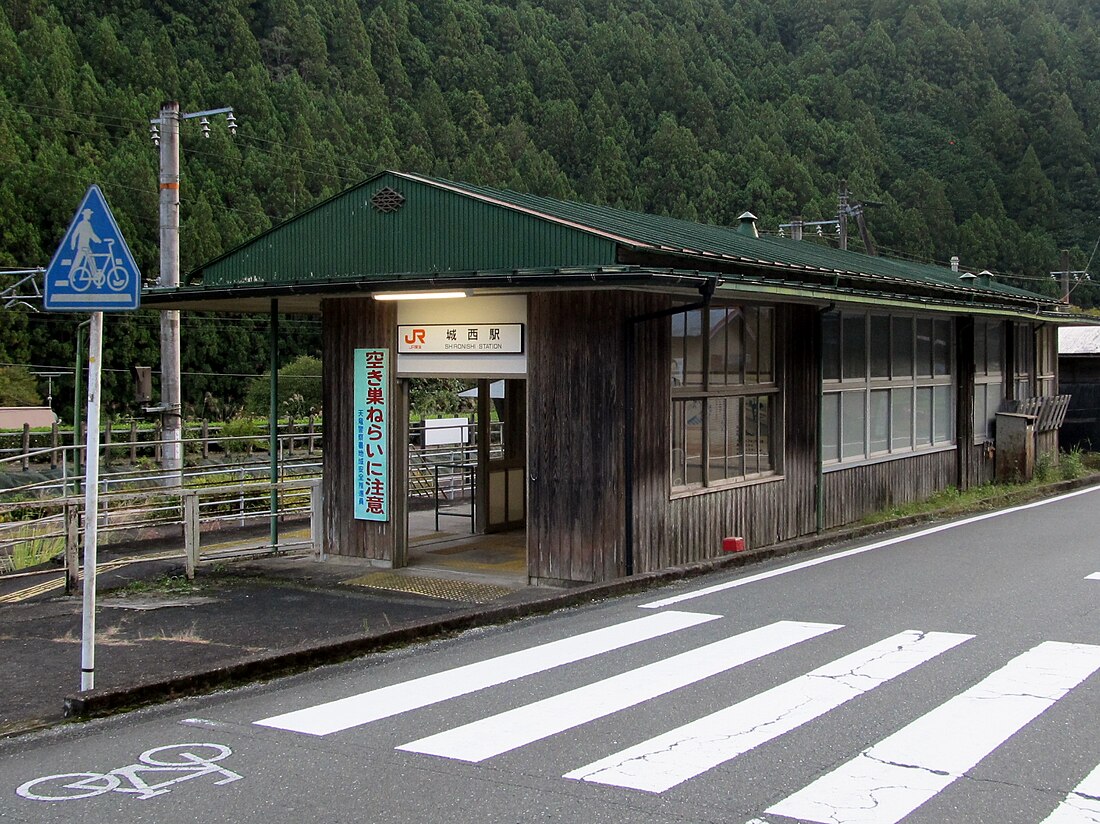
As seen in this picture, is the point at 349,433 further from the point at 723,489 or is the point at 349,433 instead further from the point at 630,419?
the point at 723,489

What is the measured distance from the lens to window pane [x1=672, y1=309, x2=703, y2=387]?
12.2 m

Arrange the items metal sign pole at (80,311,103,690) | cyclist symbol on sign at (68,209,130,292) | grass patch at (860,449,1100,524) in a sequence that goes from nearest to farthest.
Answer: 1. metal sign pole at (80,311,103,690)
2. cyclist symbol on sign at (68,209,130,292)
3. grass patch at (860,449,1100,524)

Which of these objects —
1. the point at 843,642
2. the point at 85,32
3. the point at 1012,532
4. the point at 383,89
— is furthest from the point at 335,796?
the point at 383,89

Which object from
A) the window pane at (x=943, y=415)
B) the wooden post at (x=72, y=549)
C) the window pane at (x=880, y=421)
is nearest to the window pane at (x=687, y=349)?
the window pane at (x=880, y=421)

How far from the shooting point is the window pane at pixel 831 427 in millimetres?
15609

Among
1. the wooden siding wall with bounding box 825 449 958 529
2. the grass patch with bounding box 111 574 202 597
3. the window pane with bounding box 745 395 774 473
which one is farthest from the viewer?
the wooden siding wall with bounding box 825 449 958 529

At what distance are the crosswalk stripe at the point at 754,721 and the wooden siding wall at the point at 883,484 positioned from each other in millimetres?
7370

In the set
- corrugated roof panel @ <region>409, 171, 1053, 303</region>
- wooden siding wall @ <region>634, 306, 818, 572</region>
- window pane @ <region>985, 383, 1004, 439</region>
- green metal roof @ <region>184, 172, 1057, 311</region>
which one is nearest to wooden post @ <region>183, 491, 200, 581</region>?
green metal roof @ <region>184, 172, 1057, 311</region>

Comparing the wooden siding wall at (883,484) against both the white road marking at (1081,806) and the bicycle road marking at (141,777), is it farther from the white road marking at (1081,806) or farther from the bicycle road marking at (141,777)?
the bicycle road marking at (141,777)

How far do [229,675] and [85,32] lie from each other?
270ft

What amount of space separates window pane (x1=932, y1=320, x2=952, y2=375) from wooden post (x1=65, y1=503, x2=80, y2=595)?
14.3 m

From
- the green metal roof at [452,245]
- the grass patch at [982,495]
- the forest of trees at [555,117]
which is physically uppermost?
the forest of trees at [555,117]

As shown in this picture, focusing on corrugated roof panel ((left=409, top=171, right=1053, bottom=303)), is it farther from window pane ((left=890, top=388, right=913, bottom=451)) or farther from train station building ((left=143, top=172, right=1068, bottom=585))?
window pane ((left=890, top=388, right=913, bottom=451))

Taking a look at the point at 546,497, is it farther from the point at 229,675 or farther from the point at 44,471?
the point at 44,471
